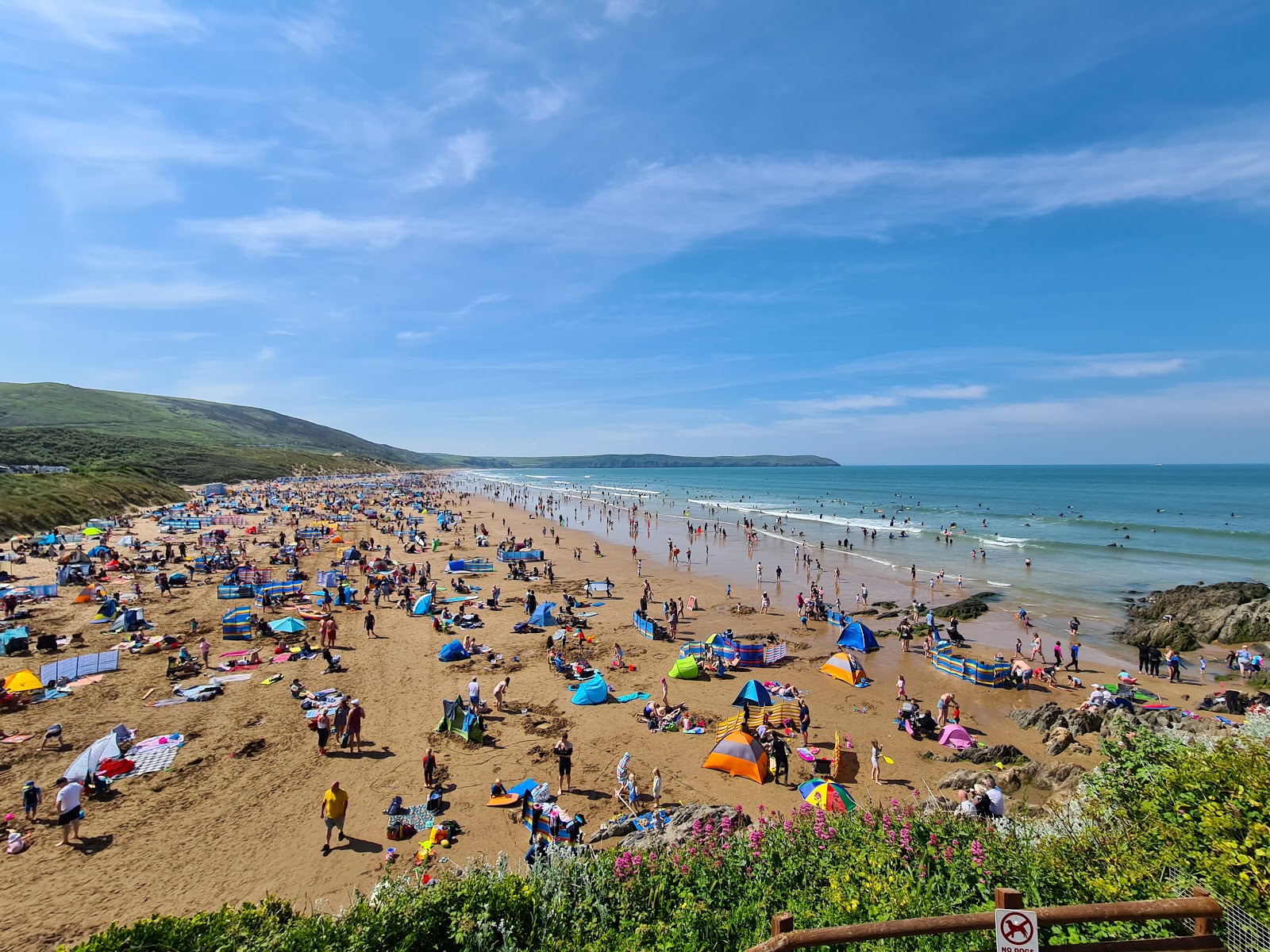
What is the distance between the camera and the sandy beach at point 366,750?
953cm

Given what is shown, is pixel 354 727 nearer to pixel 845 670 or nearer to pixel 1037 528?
pixel 845 670

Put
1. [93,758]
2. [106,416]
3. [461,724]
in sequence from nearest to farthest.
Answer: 1. [93,758]
2. [461,724]
3. [106,416]

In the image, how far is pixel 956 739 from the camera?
1406 centimetres

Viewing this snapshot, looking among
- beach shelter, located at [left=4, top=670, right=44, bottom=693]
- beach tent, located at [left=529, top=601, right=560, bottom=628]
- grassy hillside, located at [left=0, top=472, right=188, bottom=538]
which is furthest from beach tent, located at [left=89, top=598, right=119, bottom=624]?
grassy hillside, located at [left=0, top=472, right=188, bottom=538]

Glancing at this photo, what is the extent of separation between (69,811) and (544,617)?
14895 millimetres

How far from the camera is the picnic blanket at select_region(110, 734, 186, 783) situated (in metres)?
12.5

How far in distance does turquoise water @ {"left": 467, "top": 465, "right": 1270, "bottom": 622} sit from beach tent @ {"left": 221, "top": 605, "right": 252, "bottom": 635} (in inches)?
1324

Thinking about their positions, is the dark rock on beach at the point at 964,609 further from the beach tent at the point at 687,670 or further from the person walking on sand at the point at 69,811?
the person walking on sand at the point at 69,811

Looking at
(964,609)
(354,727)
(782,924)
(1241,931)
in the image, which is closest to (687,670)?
(354,727)

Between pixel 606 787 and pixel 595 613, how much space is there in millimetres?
14337

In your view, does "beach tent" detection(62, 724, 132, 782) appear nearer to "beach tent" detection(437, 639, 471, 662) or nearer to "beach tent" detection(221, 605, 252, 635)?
"beach tent" detection(221, 605, 252, 635)

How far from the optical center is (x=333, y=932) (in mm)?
5113

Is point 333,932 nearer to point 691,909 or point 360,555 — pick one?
point 691,909

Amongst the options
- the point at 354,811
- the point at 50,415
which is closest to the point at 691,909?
the point at 354,811
